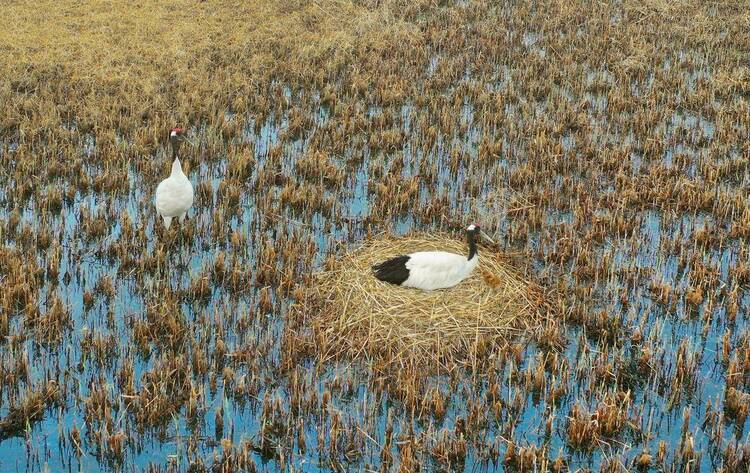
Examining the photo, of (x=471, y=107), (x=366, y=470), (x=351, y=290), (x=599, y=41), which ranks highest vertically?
(x=599, y=41)

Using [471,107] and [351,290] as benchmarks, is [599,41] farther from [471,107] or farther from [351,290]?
[351,290]

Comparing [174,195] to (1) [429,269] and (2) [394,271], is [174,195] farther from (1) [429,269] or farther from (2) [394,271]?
(1) [429,269]

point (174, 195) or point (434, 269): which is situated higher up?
point (174, 195)

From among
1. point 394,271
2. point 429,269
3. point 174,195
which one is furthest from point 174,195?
point 429,269

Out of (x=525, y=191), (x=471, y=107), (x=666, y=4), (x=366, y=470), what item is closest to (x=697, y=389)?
(x=366, y=470)

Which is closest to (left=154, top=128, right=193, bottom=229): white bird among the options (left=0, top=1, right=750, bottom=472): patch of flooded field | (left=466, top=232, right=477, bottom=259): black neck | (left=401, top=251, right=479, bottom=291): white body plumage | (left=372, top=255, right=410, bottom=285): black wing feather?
(left=0, top=1, right=750, bottom=472): patch of flooded field
